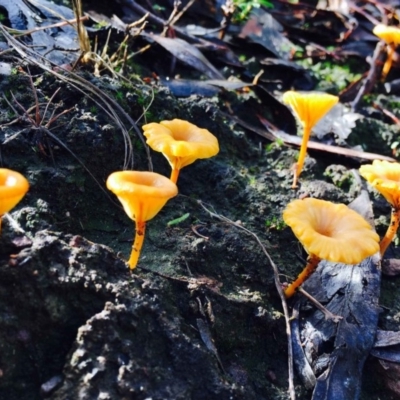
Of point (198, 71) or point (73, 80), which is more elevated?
point (73, 80)

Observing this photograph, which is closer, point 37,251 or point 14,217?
point 37,251

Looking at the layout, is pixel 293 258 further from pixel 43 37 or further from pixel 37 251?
pixel 43 37

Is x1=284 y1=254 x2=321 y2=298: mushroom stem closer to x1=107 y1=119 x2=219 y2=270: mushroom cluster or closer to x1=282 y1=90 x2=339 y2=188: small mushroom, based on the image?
x1=107 y1=119 x2=219 y2=270: mushroom cluster

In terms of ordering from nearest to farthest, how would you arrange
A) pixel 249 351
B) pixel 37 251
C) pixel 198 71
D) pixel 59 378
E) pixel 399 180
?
1. pixel 59 378
2. pixel 37 251
3. pixel 249 351
4. pixel 399 180
5. pixel 198 71

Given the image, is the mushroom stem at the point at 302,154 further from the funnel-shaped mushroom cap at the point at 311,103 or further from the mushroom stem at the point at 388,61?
the mushroom stem at the point at 388,61

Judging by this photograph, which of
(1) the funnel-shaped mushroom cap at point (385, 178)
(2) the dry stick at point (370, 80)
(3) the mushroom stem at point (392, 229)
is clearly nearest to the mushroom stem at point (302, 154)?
(1) the funnel-shaped mushroom cap at point (385, 178)

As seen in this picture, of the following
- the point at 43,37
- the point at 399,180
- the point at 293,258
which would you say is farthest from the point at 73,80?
the point at 399,180

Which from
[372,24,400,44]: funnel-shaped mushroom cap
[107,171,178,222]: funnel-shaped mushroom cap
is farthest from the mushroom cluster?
[372,24,400,44]: funnel-shaped mushroom cap

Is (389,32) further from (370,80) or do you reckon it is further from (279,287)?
(279,287)
